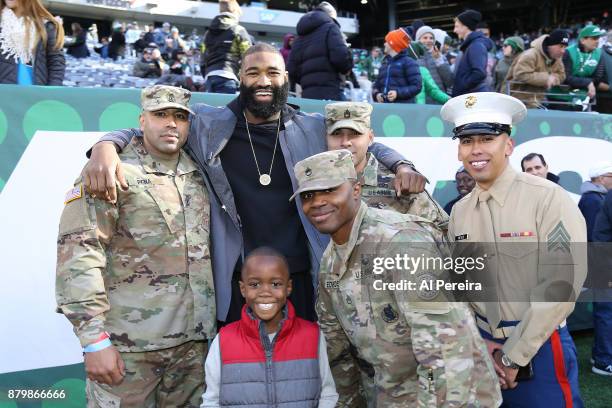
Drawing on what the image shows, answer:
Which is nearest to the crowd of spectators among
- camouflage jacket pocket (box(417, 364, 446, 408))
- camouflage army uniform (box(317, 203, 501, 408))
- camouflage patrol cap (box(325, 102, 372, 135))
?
camouflage patrol cap (box(325, 102, 372, 135))

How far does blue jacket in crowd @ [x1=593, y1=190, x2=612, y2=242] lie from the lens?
4.53m

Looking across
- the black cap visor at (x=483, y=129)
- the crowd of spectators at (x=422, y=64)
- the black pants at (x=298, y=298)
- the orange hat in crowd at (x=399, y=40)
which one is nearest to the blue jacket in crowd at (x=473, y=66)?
the crowd of spectators at (x=422, y=64)

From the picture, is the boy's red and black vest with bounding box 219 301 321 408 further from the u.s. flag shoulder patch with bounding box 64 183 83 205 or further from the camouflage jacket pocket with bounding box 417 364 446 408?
the u.s. flag shoulder patch with bounding box 64 183 83 205

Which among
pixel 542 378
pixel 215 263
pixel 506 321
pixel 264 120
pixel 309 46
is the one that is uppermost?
pixel 309 46

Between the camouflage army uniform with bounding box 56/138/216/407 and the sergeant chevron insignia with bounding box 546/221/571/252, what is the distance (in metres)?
1.48

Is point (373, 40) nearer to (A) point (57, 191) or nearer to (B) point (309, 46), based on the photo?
(B) point (309, 46)

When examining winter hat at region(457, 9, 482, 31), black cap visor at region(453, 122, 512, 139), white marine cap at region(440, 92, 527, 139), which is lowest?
black cap visor at region(453, 122, 512, 139)

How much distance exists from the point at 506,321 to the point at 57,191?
271 cm

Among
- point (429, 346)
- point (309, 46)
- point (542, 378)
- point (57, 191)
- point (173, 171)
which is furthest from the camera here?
point (309, 46)

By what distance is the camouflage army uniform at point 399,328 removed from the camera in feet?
6.27

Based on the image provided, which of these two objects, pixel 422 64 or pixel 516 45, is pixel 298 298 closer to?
pixel 422 64

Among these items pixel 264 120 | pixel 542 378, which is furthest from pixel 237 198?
pixel 542 378

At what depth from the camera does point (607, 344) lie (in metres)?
4.60

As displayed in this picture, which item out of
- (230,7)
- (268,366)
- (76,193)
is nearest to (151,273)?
(76,193)
